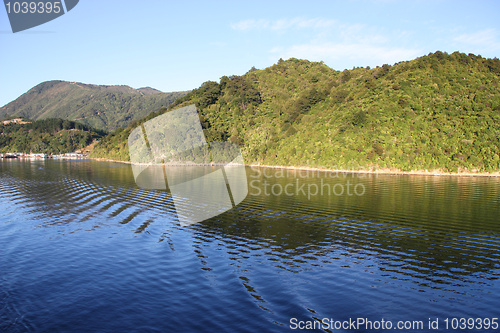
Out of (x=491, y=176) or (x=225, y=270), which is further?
(x=491, y=176)

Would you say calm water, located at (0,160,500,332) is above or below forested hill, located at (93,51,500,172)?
below

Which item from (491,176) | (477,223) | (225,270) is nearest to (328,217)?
(477,223)

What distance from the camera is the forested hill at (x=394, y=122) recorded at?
7525 cm

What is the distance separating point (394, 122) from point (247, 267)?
255 ft

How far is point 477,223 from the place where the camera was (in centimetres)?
2833

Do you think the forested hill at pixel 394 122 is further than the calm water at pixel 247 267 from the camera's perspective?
Yes

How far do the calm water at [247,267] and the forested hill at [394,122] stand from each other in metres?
42.4

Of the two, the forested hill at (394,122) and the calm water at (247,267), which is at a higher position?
the forested hill at (394,122)

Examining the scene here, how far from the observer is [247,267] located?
18844 mm

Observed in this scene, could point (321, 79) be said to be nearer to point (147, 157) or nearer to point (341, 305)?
point (147, 157)

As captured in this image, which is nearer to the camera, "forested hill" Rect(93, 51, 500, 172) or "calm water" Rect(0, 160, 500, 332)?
"calm water" Rect(0, 160, 500, 332)

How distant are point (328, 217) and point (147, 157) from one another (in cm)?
12662

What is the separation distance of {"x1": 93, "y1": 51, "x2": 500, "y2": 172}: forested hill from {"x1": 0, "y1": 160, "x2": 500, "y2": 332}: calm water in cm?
4238

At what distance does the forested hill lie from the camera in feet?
247
